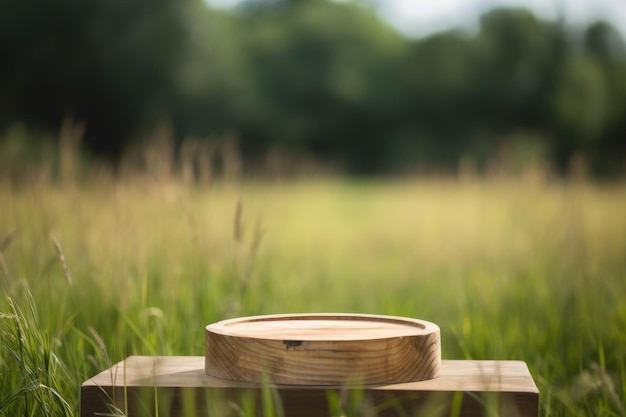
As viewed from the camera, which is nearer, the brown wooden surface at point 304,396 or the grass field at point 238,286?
the brown wooden surface at point 304,396

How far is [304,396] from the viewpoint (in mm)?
1223

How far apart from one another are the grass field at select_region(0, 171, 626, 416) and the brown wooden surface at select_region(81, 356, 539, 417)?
93 mm

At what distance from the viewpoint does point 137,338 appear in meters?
2.01

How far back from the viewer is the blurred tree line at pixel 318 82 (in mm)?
9234

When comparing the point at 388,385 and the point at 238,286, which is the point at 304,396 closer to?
the point at 388,385

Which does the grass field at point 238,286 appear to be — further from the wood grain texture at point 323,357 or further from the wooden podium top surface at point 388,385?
the wood grain texture at point 323,357

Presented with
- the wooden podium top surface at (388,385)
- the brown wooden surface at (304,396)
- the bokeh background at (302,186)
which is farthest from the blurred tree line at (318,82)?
the brown wooden surface at (304,396)

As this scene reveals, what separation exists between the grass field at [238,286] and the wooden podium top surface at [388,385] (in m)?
0.07

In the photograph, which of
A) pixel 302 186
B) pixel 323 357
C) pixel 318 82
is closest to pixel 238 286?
pixel 323 357

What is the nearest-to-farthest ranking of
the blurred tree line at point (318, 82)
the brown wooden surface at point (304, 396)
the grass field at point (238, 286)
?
the brown wooden surface at point (304, 396), the grass field at point (238, 286), the blurred tree line at point (318, 82)

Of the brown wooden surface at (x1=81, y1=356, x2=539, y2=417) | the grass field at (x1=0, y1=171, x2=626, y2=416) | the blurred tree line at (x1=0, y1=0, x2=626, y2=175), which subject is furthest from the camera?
the blurred tree line at (x1=0, y1=0, x2=626, y2=175)

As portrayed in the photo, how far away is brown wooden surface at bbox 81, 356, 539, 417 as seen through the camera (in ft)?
3.96

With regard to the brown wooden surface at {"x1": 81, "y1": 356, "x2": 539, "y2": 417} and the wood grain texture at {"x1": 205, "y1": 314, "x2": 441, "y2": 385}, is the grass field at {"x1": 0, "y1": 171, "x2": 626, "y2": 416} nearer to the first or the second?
the brown wooden surface at {"x1": 81, "y1": 356, "x2": 539, "y2": 417}

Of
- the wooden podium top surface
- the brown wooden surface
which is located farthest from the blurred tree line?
the brown wooden surface
